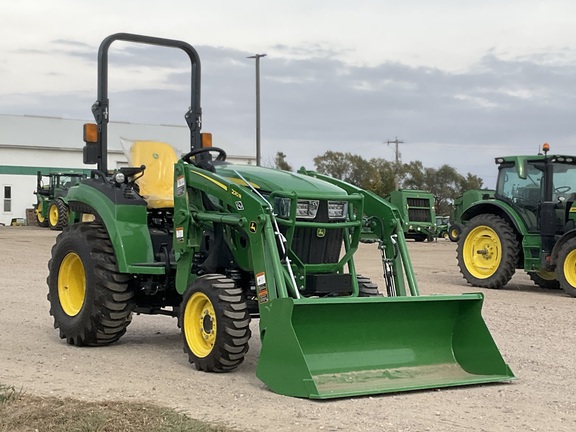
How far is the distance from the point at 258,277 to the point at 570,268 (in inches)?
354

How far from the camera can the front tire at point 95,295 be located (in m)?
8.59

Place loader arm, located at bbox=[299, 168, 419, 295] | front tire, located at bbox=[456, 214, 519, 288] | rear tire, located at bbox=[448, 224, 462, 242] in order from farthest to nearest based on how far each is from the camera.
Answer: rear tire, located at bbox=[448, 224, 462, 242] < front tire, located at bbox=[456, 214, 519, 288] < loader arm, located at bbox=[299, 168, 419, 295]

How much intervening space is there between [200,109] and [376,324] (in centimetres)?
344

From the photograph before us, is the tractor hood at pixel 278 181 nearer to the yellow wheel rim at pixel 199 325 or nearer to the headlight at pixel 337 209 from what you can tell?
the headlight at pixel 337 209

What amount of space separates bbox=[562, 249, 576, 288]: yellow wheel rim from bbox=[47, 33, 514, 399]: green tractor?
7.29m

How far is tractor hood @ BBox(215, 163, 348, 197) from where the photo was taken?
7.82 m

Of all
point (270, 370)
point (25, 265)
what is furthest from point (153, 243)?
point (25, 265)

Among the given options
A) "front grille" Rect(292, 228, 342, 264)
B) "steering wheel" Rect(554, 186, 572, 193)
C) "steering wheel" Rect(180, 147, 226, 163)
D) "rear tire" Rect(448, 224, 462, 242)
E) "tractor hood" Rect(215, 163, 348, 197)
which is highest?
"steering wheel" Rect(180, 147, 226, 163)

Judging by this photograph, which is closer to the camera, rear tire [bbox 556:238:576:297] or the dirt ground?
the dirt ground

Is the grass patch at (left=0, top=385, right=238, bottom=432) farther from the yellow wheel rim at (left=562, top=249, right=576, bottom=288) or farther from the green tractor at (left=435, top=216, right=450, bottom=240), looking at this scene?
the green tractor at (left=435, top=216, right=450, bottom=240)

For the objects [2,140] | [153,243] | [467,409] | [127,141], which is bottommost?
[467,409]

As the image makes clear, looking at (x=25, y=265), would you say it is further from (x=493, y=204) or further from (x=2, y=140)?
(x=2, y=140)

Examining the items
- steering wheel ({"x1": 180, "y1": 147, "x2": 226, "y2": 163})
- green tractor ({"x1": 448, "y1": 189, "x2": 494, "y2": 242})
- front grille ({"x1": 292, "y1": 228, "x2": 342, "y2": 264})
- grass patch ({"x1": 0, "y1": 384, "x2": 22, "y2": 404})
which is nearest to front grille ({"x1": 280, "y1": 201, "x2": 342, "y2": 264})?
front grille ({"x1": 292, "y1": 228, "x2": 342, "y2": 264})

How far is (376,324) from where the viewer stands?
738cm
